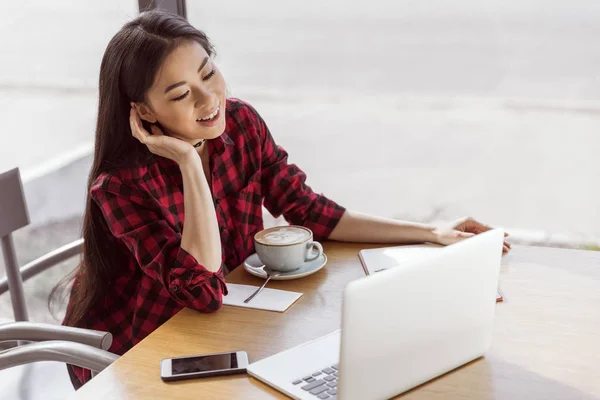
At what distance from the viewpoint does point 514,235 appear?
3.64 metres

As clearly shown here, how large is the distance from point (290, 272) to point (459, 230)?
1.32 feet

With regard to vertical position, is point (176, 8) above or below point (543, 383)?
above

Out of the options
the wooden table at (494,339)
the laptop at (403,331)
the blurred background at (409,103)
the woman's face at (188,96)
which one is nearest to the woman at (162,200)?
the woman's face at (188,96)

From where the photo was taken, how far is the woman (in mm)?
1400

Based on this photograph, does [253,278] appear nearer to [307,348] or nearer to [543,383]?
[307,348]

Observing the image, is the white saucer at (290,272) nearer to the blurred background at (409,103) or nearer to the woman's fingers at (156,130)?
the woman's fingers at (156,130)

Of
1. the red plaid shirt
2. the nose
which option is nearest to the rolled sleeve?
the red plaid shirt

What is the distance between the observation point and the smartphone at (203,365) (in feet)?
3.43

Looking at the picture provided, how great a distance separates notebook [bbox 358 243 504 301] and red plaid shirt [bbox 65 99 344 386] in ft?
0.49

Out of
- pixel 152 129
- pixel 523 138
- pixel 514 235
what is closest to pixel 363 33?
pixel 523 138

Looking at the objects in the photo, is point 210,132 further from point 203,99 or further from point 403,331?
point 403,331

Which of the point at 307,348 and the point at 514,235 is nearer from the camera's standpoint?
the point at 307,348

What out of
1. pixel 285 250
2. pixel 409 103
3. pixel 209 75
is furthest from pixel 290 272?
pixel 409 103

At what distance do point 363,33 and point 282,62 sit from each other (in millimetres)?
1214
